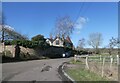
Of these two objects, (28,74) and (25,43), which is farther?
(25,43)

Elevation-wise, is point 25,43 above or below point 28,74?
above

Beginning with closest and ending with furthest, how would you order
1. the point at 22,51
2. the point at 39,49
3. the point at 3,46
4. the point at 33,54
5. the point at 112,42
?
the point at 112,42, the point at 3,46, the point at 22,51, the point at 33,54, the point at 39,49

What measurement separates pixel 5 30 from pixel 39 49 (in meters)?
13.3

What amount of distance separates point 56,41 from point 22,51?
76.0m

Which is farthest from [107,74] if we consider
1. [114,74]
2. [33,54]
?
[33,54]

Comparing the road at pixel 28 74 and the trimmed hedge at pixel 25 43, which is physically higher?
the trimmed hedge at pixel 25 43

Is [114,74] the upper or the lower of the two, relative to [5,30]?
lower

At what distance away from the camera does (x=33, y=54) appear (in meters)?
60.2

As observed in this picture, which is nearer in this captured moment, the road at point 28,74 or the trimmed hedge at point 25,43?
the road at point 28,74

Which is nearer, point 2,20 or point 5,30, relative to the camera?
point 2,20

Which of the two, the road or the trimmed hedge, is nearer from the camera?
the road

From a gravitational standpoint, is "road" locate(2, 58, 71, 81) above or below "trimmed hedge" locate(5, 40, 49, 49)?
below

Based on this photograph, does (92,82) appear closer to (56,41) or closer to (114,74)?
(114,74)

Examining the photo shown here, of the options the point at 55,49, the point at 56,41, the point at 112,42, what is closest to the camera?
the point at 112,42
